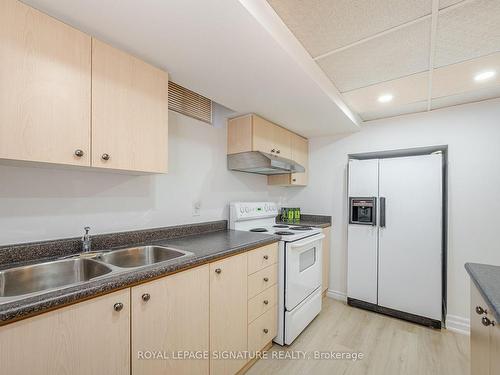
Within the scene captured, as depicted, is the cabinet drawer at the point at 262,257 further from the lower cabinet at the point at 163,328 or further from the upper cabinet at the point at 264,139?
the upper cabinet at the point at 264,139

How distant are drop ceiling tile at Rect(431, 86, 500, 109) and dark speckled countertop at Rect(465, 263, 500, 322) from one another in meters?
1.73

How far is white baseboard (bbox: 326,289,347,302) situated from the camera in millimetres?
2929

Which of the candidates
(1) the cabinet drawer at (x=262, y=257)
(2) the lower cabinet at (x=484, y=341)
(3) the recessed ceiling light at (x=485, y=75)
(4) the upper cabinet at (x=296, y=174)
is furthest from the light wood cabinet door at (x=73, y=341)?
(3) the recessed ceiling light at (x=485, y=75)

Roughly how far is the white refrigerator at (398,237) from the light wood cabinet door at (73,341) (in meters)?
2.46

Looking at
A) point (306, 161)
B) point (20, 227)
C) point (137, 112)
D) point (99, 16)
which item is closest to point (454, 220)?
point (306, 161)

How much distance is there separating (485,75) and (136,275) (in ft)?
9.12

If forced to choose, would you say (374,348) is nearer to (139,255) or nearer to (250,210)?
(250,210)

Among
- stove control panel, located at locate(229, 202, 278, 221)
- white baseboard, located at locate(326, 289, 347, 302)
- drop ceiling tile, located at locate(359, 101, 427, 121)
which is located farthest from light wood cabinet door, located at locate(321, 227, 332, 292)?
drop ceiling tile, located at locate(359, 101, 427, 121)

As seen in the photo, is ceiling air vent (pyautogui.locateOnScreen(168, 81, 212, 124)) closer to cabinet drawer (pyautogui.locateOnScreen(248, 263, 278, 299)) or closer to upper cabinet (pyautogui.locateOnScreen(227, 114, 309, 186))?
upper cabinet (pyautogui.locateOnScreen(227, 114, 309, 186))

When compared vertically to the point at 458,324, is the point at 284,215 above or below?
above

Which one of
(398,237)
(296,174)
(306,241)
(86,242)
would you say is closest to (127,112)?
(86,242)

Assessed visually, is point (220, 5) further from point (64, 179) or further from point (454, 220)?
point (454, 220)

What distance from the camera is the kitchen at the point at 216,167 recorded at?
0.99m

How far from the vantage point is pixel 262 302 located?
1.83 metres
